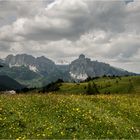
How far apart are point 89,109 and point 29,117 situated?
6358 millimetres

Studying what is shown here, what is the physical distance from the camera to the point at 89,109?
32.7 metres

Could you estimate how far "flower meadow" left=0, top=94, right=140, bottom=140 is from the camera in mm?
25859

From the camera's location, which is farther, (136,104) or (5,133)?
(136,104)

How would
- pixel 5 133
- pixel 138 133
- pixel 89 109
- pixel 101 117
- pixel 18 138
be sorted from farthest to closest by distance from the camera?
1. pixel 89 109
2. pixel 101 117
3. pixel 138 133
4. pixel 5 133
5. pixel 18 138

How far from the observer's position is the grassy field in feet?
84.9

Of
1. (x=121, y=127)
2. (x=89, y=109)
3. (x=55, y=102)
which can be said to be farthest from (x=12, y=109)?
(x=121, y=127)

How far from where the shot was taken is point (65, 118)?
2948 cm

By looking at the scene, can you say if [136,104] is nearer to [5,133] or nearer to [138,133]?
[138,133]

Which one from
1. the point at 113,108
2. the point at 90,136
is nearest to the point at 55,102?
the point at 113,108

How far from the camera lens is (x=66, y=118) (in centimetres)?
2948

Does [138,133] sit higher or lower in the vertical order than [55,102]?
lower

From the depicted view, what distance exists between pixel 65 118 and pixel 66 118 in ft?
0.28

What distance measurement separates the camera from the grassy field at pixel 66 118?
2588 centimetres

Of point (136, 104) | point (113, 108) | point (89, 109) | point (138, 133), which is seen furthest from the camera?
point (136, 104)
